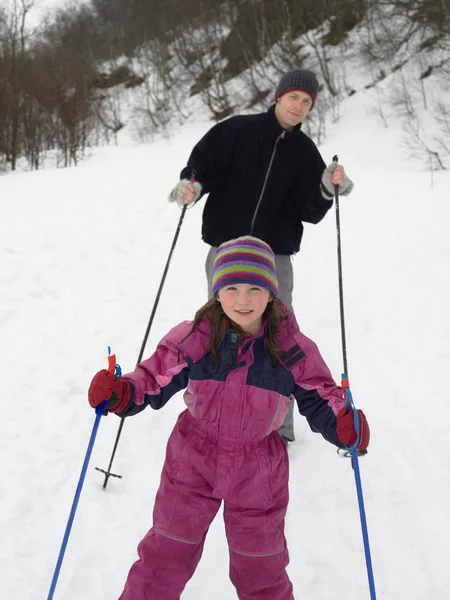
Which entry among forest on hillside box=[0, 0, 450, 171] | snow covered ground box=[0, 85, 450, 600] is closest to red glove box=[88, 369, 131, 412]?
snow covered ground box=[0, 85, 450, 600]

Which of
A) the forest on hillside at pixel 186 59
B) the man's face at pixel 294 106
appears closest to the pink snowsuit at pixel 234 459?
the man's face at pixel 294 106

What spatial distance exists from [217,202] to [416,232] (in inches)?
204

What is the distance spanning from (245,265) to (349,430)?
0.70 m

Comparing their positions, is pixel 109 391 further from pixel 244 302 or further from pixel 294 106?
pixel 294 106

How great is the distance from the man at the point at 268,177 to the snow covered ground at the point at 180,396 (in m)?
1.31

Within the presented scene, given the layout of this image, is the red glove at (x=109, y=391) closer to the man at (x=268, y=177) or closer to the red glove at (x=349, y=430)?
the red glove at (x=349, y=430)

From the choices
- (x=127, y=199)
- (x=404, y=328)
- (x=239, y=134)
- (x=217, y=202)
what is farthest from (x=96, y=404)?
(x=127, y=199)

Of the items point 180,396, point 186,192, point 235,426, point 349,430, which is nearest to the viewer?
point 349,430

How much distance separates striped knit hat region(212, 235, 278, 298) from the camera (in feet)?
5.70

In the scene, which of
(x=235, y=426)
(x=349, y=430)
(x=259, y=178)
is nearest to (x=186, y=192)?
(x=259, y=178)

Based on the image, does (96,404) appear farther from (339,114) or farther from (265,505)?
(339,114)

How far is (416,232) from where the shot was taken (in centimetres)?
696

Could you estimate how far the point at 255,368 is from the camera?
67.2 inches

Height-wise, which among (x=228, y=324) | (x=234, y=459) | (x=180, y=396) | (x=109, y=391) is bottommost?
(x=180, y=396)
